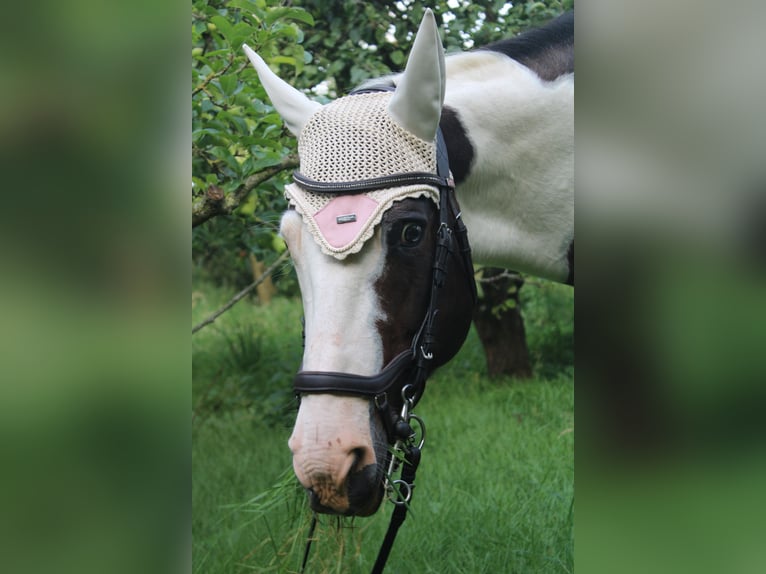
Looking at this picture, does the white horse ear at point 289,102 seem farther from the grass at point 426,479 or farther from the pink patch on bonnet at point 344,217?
the grass at point 426,479

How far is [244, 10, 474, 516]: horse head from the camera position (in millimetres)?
1512

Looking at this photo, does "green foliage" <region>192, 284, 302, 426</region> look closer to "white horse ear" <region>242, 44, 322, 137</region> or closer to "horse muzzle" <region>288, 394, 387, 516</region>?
"white horse ear" <region>242, 44, 322, 137</region>

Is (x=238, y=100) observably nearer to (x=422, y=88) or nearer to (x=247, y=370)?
(x=422, y=88)

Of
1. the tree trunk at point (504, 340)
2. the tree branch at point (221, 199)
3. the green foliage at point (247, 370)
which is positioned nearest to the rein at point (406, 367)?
the tree branch at point (221, 199)

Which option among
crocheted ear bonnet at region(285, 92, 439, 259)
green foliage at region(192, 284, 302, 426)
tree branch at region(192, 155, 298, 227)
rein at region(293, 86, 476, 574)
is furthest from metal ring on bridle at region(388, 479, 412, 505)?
green foliage at region(192, 284, 302, 426)

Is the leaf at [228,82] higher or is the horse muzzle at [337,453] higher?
the leaf at [228,82]

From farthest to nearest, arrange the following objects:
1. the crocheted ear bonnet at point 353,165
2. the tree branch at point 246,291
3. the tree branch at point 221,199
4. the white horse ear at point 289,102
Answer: the tree branch at point 246,291 → the tree branch at point 221,199 → the white horse ear at point 289,102 → the crocheted ear bonnet at point 353,165

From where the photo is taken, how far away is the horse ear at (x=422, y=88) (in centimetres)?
159

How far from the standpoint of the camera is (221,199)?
2.49 metres

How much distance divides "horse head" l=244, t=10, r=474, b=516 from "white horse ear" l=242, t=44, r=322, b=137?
123 mm

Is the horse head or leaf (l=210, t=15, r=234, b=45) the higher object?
leaf (l=210, t=15, r=234, b=45)

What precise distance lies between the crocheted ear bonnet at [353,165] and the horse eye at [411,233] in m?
0.07
